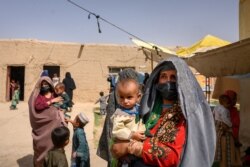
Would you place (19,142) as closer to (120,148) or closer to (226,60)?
(226,60)

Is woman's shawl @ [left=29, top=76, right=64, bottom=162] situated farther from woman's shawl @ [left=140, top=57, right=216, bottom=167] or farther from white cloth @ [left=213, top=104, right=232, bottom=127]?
woman's shawl @ [left=140, top=57, right=216, bottom=167]

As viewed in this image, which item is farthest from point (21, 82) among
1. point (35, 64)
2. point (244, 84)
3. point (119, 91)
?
point (119, 91)

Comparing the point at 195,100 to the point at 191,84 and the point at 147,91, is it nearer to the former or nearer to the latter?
the point at 191,84

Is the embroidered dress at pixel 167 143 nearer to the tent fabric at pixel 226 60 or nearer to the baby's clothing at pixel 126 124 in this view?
the baby's clothing at pixel 126 124

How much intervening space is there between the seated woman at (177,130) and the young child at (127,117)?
0.04m

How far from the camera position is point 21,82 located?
19750mm

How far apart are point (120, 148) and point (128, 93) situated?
14.5 inches

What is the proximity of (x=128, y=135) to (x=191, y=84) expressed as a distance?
1.44 feet

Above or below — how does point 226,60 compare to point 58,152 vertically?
above

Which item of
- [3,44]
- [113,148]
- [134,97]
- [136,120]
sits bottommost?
[113,148]

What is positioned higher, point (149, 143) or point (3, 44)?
point (3, 44)

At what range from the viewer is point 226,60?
16.0ft

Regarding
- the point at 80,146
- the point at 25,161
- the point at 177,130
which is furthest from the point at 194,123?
the point at 25,161

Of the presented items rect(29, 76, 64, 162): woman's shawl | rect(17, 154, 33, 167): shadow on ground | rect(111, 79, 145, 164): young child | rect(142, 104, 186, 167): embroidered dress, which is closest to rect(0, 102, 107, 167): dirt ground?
rect(17, 154, 33, 167): shadow on ground
